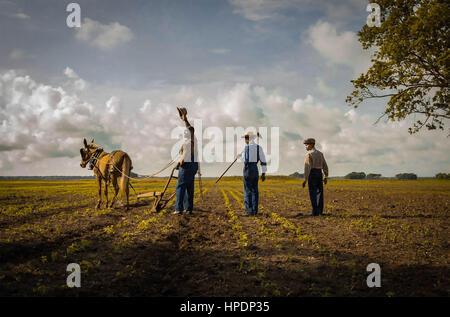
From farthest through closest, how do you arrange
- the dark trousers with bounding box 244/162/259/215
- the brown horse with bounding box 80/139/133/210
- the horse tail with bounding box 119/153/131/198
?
the brown horse with bounding box 80/139/133/210
the horse tail with bounding box 119/153/131/198
the dark trousers with bounding box 244/162/259/215

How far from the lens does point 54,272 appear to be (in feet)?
16.3

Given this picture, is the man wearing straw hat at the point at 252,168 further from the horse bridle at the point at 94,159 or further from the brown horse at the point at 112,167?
the horse bridle at the point at 94,159

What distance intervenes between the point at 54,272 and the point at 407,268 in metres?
6.54

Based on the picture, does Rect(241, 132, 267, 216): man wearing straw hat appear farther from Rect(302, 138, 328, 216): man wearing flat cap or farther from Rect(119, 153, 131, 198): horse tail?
Rect(119, 153, 131, 198): horse tail

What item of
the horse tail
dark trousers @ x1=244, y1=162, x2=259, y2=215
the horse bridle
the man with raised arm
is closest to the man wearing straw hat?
dark trousers @ x1=244, y1=162, x2=259, y2=215

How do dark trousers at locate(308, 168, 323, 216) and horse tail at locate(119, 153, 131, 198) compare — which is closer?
dark trousers at locate(308, 168, 323, 216)

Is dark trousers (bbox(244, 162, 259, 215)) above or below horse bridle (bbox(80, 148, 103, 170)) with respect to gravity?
below

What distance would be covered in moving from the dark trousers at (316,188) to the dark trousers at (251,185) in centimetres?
220

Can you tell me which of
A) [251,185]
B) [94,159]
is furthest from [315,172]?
[94,159]

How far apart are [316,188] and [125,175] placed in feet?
26.8

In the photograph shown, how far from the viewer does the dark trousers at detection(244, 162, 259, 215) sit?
433 inches

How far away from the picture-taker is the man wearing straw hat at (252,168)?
11.0 meters
